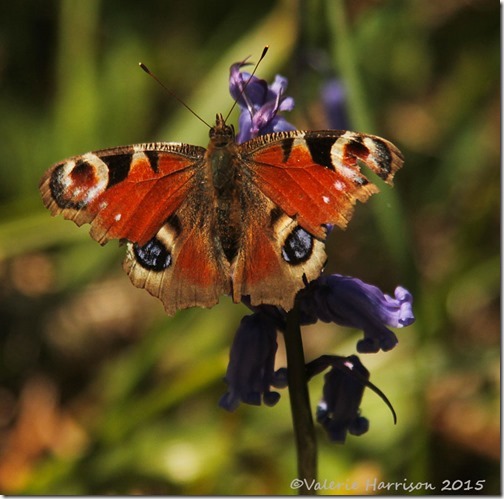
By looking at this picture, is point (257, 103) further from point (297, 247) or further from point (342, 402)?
point (342, 402)

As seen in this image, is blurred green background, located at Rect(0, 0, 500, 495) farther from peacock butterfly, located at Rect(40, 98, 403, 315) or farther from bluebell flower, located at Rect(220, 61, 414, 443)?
peacock butterfly, located at Rect(40, 98, 403, 315)

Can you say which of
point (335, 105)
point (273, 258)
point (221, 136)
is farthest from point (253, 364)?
point (335, 105)

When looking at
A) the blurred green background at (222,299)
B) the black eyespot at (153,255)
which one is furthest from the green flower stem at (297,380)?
the blurred green background at (222,299)

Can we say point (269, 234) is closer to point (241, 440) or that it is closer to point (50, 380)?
point (241, 440)

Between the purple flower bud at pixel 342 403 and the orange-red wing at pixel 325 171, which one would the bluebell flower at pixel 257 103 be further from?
the purple flower bud at pixel 342 403

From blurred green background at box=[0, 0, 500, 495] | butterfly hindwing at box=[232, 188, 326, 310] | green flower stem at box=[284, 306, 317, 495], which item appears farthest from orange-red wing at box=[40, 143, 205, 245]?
blurred green background at box=[0, 0, 500, 495]

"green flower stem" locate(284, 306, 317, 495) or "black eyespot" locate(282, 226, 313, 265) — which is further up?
"black eyespot" locate(282, 226, 313, 265)
